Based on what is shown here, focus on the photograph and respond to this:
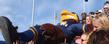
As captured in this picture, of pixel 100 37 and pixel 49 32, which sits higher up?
pixel 100 37

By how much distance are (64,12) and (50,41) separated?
1049mm

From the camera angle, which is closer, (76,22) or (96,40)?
(96,40)

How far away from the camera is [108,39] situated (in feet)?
5.33

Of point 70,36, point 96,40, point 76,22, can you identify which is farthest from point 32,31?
point 96,40

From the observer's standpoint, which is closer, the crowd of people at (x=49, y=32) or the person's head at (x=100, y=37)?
the person's head at (x=100, y=37)

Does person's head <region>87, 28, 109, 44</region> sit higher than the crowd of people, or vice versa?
person's head <region>87, 28, 109, 44</region>

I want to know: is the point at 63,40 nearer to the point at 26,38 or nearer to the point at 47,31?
the point at 47,31

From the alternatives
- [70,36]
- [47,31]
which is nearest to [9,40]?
[47,31]

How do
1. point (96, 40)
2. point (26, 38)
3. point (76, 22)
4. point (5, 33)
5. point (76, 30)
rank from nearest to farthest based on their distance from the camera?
point (96, 40) → point (26, 38) → point (5, 33) → point (76, 30) → point (76, 22)

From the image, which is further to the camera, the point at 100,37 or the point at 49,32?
the point at 49,32

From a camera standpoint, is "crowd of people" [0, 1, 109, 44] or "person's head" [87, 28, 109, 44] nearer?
"person's head" [87, 28, 109, 44]

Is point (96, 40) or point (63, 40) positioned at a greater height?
point (96, 40)

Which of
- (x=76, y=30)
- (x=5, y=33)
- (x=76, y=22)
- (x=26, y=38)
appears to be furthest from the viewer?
(x=76, y=22)

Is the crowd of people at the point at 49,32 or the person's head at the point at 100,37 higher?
the person's head at the point at 100,37
